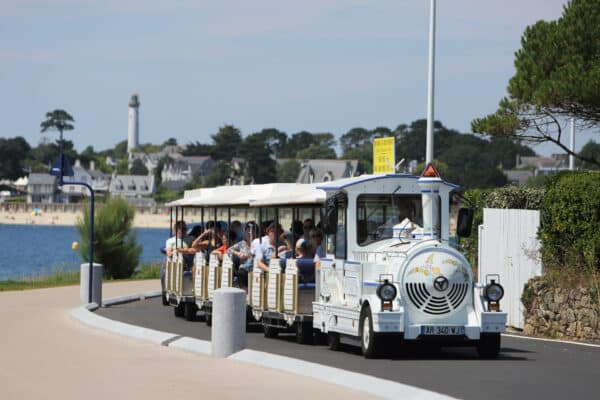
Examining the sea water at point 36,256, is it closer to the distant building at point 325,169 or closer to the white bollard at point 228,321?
the white bollard at point 228,321

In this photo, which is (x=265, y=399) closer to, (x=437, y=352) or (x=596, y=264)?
(x=437, y=352)

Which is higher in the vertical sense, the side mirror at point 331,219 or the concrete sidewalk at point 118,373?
the side mirror at point 331,219

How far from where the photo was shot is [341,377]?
15125mm

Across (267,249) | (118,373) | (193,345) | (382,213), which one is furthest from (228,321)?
(267,249)

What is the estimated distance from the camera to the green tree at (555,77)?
2589 cm

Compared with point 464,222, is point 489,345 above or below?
below

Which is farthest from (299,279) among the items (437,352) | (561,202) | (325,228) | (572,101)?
(572,101)

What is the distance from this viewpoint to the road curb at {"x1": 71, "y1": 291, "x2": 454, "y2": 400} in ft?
45.4

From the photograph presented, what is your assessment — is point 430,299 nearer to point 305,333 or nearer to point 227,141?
point 305,333

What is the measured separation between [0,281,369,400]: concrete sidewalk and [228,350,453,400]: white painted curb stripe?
15 cm

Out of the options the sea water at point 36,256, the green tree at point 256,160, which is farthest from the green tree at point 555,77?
the green tree at point 256,160

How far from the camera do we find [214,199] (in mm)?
27781

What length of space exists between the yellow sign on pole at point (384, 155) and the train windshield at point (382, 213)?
469 cm

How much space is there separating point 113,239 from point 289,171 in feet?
485
